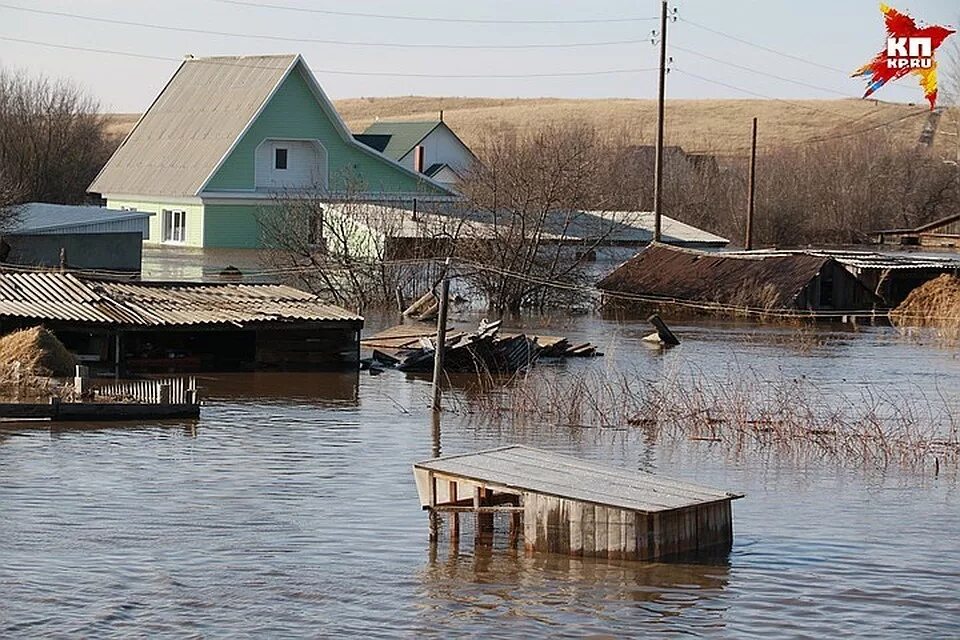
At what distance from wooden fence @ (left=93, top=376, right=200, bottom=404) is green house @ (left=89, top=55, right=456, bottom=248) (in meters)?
31.2

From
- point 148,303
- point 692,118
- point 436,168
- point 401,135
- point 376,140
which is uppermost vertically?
point 692,118

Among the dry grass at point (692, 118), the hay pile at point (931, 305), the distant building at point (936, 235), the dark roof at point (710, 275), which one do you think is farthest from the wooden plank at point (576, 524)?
the dry grass at point (692, 118)

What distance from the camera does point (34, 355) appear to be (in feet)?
85.5

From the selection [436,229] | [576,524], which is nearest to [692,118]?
[436,229]

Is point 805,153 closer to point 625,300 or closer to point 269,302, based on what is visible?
point 625,300

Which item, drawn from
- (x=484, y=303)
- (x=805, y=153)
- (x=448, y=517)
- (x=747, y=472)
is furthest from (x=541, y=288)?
(x=805, y=153)

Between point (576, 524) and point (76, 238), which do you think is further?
point (76, 238)

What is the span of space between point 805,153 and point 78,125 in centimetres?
3719

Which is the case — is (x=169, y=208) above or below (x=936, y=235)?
above

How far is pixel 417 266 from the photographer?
145 ft

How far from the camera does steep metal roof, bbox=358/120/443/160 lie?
78188mm

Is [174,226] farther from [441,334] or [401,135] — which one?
[441,334]

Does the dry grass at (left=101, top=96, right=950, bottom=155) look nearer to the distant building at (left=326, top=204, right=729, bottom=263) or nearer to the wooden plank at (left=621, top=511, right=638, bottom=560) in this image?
the distant building at (left=326, top=204, right=729, bottom=263)

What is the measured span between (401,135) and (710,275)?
37645 millimetres
